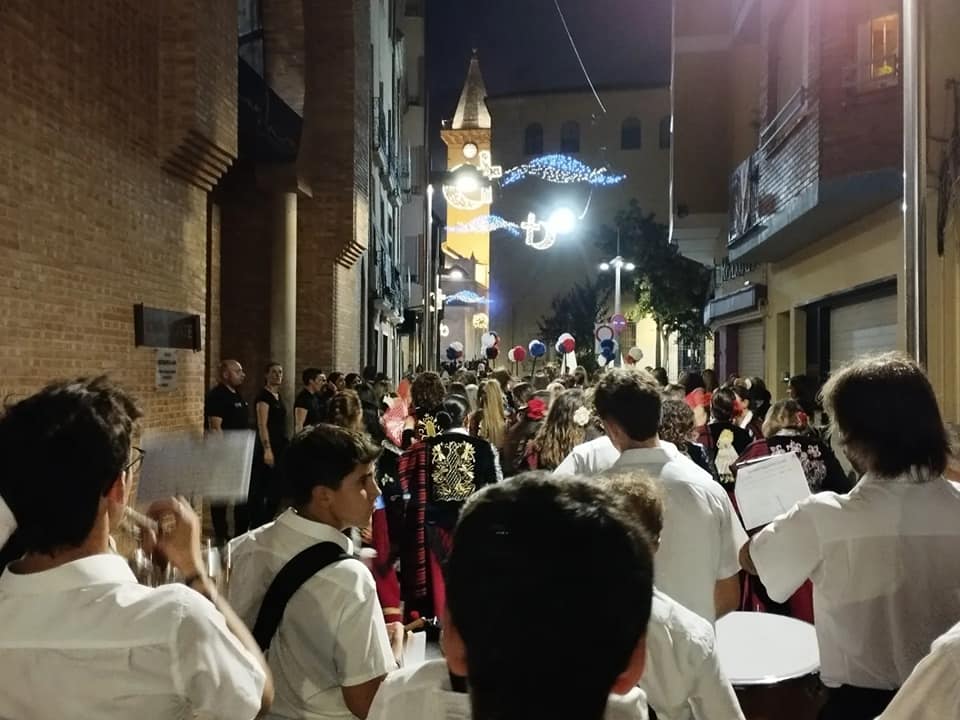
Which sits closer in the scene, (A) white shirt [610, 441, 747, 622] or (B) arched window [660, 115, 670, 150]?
(A) white shirt [610, 441, 747, 622]

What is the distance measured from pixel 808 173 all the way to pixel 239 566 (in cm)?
1047

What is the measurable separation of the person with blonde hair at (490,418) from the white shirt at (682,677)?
5.69 metres

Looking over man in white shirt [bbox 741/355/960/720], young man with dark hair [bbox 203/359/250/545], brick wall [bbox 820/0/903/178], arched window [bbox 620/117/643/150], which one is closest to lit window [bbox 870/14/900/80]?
Answer: brick wall [bbox 820/0/903/178]

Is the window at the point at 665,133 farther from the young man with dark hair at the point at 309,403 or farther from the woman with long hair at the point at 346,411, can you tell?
the woman with long hair at the point at 346,411

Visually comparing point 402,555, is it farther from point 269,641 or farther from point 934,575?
point 934,575

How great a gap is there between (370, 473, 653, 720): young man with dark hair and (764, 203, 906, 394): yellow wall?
9976mm

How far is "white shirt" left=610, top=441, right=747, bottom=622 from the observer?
10.6ft

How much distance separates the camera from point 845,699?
246cm

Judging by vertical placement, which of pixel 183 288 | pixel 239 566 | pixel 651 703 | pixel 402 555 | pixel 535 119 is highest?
pixel 535 119

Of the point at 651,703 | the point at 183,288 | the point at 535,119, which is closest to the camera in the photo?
the point at 651,703

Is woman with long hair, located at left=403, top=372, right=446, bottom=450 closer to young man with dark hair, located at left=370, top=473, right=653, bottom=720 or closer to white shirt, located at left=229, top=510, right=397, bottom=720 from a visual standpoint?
white shirt, located at left=229, top=510, right=397, bottom=720

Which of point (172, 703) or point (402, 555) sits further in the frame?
point (402, 555)

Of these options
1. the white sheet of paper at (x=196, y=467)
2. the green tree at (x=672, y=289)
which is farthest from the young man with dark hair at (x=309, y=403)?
the green tree at (x=672, y=289)

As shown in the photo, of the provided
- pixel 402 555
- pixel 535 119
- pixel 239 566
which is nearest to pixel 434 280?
pixel 535 119
